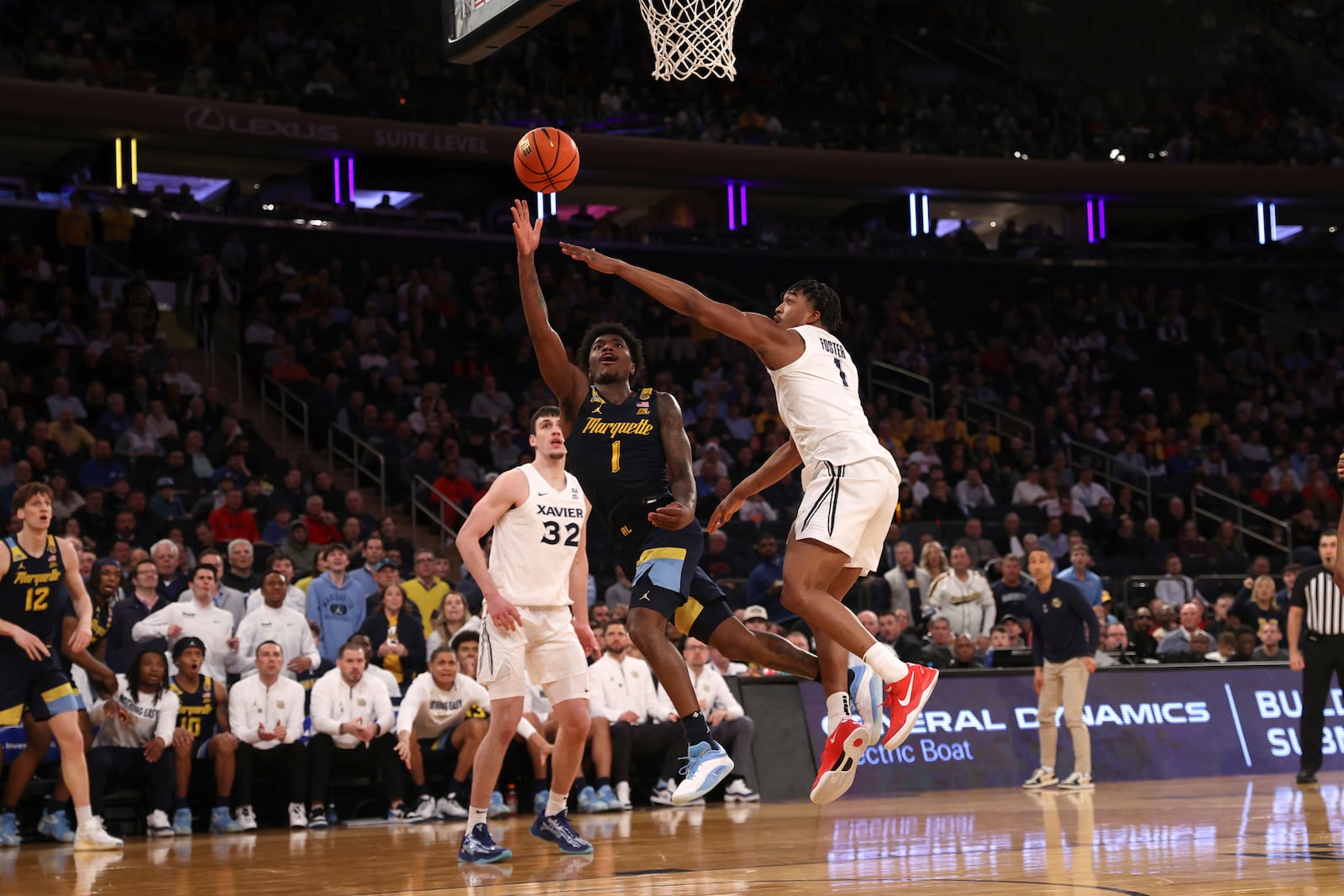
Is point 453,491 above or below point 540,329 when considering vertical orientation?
below

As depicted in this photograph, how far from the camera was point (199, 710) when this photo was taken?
11.5 meters

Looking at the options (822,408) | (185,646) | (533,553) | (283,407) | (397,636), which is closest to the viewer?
(822,408)

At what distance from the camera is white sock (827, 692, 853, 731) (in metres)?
7.21

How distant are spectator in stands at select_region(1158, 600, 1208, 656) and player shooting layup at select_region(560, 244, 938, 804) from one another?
369 inches

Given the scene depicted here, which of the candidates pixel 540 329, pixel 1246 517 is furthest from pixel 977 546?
pixel 540 329

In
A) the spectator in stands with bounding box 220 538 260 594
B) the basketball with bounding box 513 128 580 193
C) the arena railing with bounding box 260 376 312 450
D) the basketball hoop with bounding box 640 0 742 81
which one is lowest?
the spectator in stands with bounding box 220 538 260 594

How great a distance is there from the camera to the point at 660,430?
303 inches

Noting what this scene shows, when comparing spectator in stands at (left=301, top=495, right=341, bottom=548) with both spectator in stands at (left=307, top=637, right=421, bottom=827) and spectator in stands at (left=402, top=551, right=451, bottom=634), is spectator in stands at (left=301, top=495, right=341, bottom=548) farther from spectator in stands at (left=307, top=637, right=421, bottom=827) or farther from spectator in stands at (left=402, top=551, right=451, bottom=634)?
spectator in stands at (left=307, top=637, right=421, bottom=827)

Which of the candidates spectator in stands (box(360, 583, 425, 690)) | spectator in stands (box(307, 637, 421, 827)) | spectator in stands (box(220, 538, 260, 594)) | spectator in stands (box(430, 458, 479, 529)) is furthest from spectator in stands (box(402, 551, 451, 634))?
spectator in stands (box(430, 458, 479, 529))

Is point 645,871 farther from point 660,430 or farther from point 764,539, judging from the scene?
point 764,539

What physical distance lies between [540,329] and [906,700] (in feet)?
8.12

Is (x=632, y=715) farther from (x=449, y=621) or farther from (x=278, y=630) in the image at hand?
(x=278, y=630)

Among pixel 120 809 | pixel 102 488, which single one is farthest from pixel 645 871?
pixel 102 488

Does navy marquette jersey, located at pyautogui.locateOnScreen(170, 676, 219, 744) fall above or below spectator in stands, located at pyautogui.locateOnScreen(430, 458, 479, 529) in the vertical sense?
below
